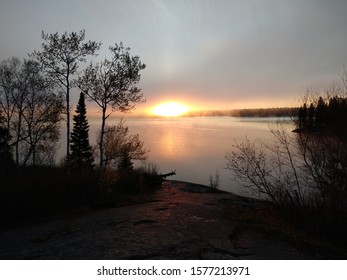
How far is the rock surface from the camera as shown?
714 cm

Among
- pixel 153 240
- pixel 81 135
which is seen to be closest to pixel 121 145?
pixel 153 240

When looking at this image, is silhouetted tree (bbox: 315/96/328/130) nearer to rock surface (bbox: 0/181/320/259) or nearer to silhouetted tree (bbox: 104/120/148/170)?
rock surface (bbox: 0/181/320/259)

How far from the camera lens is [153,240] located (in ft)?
26.3

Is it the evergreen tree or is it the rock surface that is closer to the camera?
the rock surface

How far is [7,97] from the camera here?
29.2 metres

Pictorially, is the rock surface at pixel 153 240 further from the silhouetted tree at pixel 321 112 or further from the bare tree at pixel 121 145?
the bare tree at pixel 121 145

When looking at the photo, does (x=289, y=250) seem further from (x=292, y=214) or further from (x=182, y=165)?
(x=182, y=165)

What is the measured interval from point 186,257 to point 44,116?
2796cm

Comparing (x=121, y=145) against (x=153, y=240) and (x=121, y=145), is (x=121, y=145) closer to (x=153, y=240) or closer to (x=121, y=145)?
(x=121, y=145)

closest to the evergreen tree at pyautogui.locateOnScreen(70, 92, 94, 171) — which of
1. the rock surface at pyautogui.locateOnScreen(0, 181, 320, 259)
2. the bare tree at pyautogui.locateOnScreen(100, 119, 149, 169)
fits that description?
the bare tree at pyautogui.locateOnScreen(100, 119, 149, 169)

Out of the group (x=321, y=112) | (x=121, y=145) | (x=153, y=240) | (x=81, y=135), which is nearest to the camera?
(x=153, y=240)

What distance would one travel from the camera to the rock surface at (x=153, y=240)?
7141 mm

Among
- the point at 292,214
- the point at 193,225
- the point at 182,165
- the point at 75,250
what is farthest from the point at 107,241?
the point at 182,165

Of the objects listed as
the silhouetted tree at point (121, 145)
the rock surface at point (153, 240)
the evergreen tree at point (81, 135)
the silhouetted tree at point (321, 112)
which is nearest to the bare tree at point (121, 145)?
the silhouetted tree at point (121, 145)
